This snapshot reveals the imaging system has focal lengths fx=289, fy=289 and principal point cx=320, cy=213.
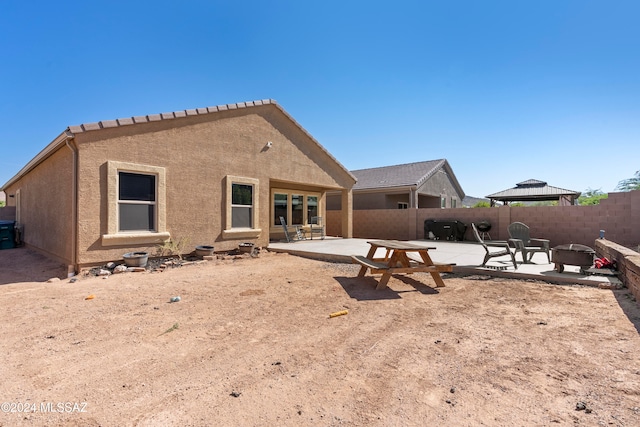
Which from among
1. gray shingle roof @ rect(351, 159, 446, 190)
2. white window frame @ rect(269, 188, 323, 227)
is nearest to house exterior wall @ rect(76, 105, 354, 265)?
white window frame @ rect(269, 188, 323, 227)

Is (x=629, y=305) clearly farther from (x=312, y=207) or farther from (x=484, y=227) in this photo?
(x=312, y=207)

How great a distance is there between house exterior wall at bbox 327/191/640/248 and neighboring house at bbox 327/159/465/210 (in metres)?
2.59

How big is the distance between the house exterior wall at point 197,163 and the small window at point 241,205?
0.33 m

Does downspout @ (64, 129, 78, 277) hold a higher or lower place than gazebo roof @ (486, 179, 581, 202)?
lower

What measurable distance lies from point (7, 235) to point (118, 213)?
352 inches

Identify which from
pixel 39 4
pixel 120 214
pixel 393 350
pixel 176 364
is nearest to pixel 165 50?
pixel 39 4

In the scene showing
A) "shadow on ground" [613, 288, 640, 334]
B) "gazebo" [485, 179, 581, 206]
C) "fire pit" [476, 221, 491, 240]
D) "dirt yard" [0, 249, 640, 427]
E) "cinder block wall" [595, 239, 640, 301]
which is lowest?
"dirt yard" [0, 249, 640, 427]

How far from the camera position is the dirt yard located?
199cm

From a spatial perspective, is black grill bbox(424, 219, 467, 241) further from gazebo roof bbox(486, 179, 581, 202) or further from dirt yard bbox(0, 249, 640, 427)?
dirt yard bbox(0, 249, 640, 427)

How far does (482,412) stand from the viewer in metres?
1.98

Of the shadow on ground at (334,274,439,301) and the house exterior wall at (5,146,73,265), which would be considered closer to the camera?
the shadow on ground at (334,274,439,301)

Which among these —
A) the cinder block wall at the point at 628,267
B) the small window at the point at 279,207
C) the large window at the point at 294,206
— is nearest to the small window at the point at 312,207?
the large window at the point at 294,206

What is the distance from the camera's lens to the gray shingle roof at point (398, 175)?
1877 cm

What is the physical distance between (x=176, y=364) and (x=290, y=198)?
10984 millimetres
